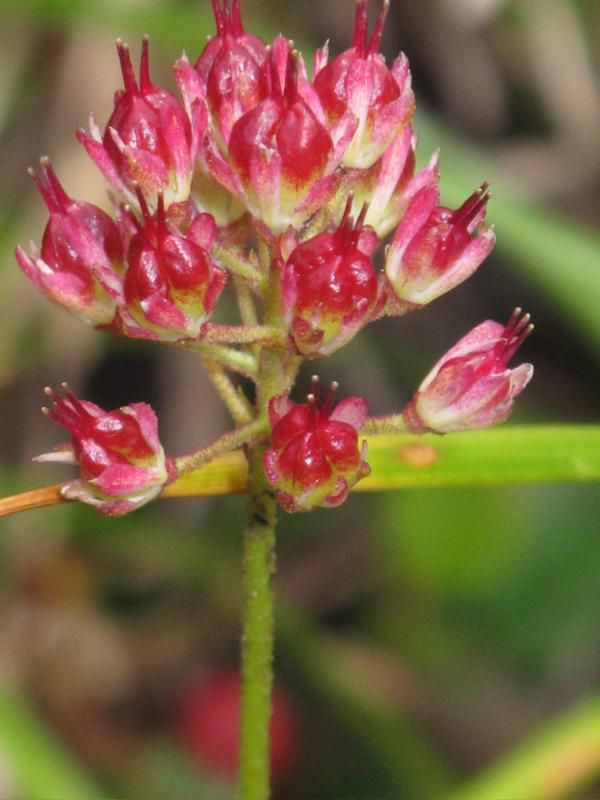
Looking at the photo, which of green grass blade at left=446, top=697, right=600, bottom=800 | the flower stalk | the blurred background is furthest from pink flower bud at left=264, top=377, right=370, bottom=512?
the blurred background

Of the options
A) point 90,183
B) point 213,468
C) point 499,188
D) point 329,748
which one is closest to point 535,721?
point 329,748

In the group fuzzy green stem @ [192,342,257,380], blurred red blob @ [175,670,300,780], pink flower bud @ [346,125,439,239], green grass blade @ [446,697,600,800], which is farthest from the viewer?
blurred red blob @ [175,670,300,780]

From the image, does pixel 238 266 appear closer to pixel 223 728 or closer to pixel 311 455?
pixel 311 455

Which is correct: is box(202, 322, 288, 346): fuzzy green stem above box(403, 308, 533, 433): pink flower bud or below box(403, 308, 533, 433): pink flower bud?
above

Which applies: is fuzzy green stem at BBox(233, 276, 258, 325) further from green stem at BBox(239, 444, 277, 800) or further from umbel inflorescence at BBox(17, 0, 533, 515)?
green stem at BBox(239, 444, 277, 800)

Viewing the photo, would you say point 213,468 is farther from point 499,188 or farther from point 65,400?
point 499,188
